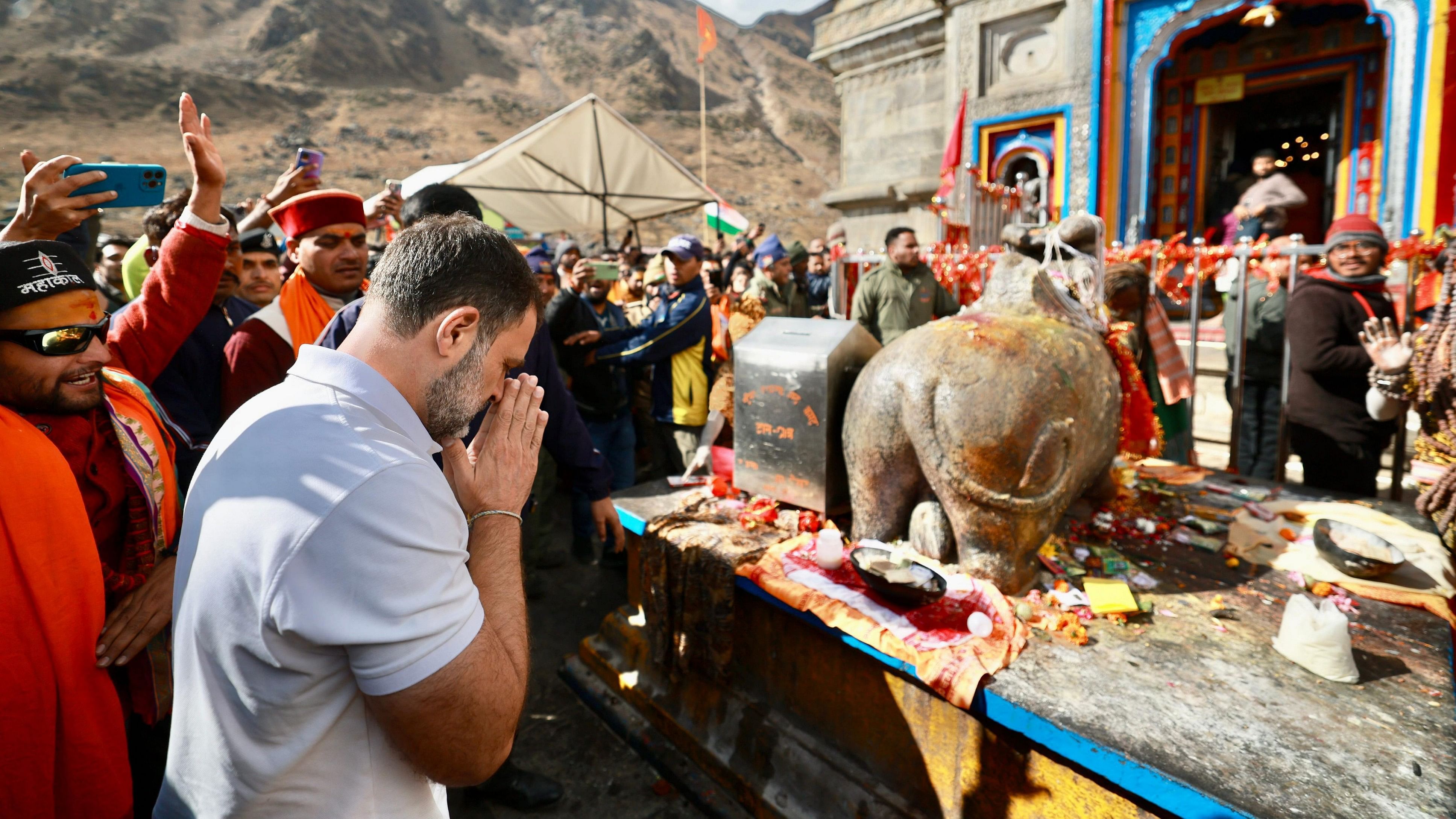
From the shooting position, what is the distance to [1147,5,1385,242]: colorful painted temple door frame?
942 centimetres

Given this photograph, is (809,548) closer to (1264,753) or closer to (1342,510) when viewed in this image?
(1264,753)

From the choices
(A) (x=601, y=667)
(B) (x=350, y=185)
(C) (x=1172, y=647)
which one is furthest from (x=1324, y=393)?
(B) (x=350, y=185)

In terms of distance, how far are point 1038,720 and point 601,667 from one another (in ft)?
7.25

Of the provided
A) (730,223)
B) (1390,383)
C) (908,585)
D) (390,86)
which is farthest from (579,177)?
(390,86)

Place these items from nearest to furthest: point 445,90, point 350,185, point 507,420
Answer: point 507,420 < point 350,185 < point 445,90

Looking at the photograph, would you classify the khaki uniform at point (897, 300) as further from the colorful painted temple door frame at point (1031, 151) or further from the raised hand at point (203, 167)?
the colorful painted temple door frame at point (1031, 151)

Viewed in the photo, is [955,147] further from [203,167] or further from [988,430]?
[203,167]

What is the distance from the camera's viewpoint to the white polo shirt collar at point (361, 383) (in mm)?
1140

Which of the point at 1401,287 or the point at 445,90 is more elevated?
the point at 445,90

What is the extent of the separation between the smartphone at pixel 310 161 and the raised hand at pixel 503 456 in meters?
2.01

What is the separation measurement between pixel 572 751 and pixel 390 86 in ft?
191

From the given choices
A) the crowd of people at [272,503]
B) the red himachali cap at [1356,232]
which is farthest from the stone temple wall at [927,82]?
the crowd of people at [272,503]

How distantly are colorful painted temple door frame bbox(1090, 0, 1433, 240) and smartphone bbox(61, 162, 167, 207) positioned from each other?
9.93 meters

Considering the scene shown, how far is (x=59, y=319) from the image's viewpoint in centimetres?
164
